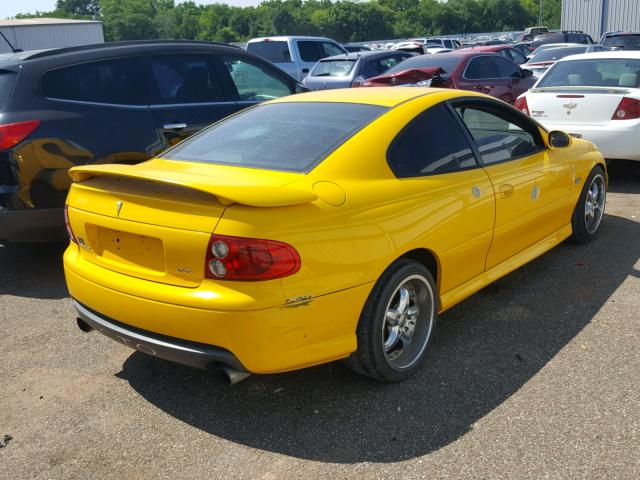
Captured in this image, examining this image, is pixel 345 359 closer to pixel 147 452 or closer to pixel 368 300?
pixel 368 300

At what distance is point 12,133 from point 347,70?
9.72 m

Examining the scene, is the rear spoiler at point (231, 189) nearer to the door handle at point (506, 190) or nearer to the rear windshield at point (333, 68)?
the door handle at point (506, 190)

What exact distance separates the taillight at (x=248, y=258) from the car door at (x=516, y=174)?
176cm

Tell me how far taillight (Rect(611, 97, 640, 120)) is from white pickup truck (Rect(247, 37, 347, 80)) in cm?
1092

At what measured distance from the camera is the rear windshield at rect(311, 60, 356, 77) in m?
13.9

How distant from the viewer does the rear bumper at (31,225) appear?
16.5 feet

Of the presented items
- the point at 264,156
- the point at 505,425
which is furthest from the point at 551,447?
the point at 264,156

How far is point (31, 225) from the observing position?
5.09 m

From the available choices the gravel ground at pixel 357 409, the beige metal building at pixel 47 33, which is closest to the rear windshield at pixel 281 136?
the gravel ground at pixel 357 409

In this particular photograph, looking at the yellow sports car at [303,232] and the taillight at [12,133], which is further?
the taillight at [12,133]

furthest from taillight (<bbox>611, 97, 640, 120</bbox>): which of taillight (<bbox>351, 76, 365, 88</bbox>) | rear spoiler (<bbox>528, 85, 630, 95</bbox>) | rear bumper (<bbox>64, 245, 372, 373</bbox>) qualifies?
A: taillight (<bbox>351, 76, 365, 88</bbox>)

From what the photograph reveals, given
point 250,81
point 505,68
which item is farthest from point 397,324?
point 505,68

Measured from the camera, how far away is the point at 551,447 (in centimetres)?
296

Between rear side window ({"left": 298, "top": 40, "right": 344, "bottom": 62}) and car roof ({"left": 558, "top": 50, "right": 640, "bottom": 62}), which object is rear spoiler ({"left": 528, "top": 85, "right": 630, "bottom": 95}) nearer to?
car roof ({"left": 558, "top": 50, "right": 640, "bottom": 62})
